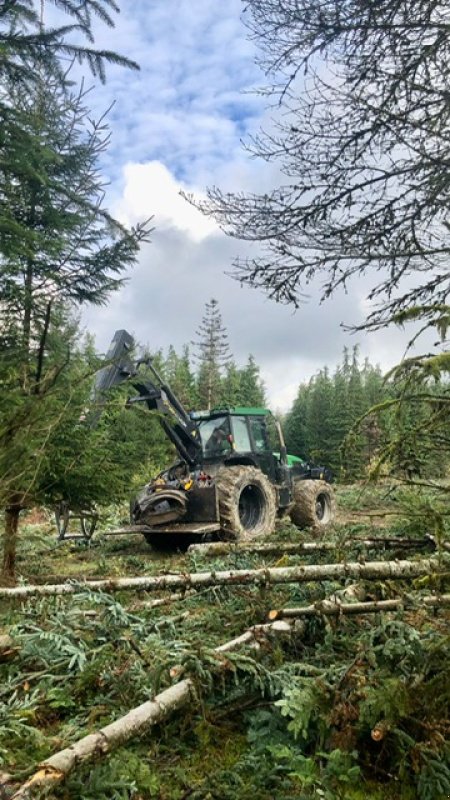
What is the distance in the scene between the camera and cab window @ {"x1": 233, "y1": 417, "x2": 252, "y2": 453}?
1082 cm

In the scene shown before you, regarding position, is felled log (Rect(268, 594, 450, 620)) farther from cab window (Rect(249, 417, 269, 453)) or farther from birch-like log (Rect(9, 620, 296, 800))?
cab window (Rect(249, 417, 269, 453))

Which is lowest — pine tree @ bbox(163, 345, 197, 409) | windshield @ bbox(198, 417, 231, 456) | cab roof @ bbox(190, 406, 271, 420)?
windshield @ bbox(198, 417, 231, 456)

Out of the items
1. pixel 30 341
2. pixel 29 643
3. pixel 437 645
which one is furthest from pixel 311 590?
pixel 30 341

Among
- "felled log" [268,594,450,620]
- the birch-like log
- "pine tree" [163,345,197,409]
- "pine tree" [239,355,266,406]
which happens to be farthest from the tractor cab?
"pine tree" [239,355,266,406]

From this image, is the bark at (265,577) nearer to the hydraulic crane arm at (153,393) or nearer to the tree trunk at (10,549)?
the tree trunk at (10,549)

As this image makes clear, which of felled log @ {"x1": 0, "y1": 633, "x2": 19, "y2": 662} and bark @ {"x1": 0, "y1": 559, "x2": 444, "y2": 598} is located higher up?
bark @ {"x1": 0, "y1": 559, "x2": 444, "y2": 598}

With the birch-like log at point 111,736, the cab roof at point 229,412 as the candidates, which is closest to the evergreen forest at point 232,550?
the birch-like log at point 111,736

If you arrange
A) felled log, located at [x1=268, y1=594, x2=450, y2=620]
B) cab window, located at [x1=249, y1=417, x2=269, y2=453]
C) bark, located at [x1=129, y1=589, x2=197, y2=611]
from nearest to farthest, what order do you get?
felled log, located at [x1=268, y1=594, x2=450, y2=620]
bark, located at [x1=129, y1=589, x2=197, y2=611]
cab window, located at [x1=249, y1=417, x2=269, y2=453]

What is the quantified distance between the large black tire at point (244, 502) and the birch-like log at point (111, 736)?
6.21 meters

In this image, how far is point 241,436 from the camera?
10945 mm

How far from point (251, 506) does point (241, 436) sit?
4.55ft

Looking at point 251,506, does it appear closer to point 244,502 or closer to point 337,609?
point 244,502

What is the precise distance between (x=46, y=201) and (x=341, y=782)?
307 inches

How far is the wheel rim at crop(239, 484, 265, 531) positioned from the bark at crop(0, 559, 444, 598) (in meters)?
6.21
